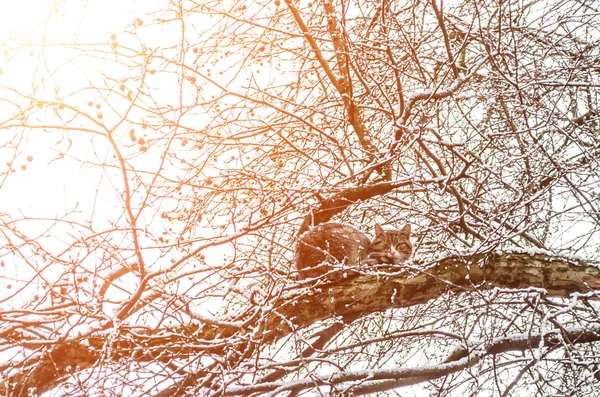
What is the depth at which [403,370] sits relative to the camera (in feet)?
13.0

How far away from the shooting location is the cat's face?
16.9 ft

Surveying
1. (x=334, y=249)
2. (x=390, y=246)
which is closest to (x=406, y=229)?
(x=390, y=246)

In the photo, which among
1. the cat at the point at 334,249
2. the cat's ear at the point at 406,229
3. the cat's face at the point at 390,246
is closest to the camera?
the cat at the point at 334,249

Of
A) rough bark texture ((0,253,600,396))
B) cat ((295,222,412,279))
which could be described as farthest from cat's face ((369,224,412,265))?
rough bark texture ((0,253,600,396))

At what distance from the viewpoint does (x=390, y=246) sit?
5188 mm

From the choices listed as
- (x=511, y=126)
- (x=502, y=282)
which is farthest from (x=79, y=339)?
(x=511, y=126)

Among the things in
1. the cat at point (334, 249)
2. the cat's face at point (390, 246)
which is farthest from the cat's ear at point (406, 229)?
the cat at point (334, 249)

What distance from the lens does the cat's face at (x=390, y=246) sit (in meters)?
5.15

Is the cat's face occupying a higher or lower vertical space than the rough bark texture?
higher

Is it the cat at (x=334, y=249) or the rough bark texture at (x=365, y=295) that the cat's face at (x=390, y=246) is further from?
the rough bark texture at (x=365, y=295)

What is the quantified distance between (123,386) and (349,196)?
7.26ft

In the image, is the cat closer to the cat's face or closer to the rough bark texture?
the cat's face

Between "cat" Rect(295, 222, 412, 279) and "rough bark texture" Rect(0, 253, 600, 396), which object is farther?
"cat" Rect(295, 222, 412, 279)

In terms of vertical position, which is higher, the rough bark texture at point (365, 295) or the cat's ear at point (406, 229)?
the cat's ear at point (406, 229)
